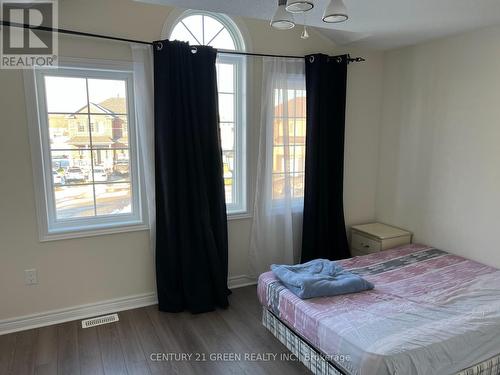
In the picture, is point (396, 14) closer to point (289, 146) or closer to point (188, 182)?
point (289, 146)

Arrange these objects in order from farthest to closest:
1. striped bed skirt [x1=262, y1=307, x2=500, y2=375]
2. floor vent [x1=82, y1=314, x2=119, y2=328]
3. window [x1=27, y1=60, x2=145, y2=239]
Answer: floor vent [x1=82, y1=314, x2=119, y2=328], window [x1=27, y1=60, x2=145, y2=239], striped bed skirt [x1=262, y1=307, x2=500, y2=375]

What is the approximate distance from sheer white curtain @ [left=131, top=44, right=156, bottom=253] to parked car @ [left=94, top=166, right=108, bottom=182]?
0.30m

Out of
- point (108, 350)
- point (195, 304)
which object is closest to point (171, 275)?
point (195, 304)

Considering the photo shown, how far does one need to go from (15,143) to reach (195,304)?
6.01 feet

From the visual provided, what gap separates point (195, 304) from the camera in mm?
2969

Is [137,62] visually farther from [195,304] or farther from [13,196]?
[195,304]

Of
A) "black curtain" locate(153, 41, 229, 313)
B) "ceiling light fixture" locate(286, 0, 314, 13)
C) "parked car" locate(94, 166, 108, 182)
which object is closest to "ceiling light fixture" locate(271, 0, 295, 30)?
"ceiling light fixture" locate(286, 0, 314, 13)

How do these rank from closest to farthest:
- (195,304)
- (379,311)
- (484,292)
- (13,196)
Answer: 1. (379,311)
2. (484,292)
3. (13,196)
4. (195,304)

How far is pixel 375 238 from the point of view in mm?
3475

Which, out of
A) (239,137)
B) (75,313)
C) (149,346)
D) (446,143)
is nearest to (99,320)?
(75,313)

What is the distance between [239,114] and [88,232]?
165 cm

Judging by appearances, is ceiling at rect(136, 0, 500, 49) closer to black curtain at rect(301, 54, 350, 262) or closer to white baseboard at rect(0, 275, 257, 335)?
black curtain at rect(301, 54, 350, 262)

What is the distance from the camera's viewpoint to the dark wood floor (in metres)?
2.28

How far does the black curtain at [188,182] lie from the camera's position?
9.18 feet
